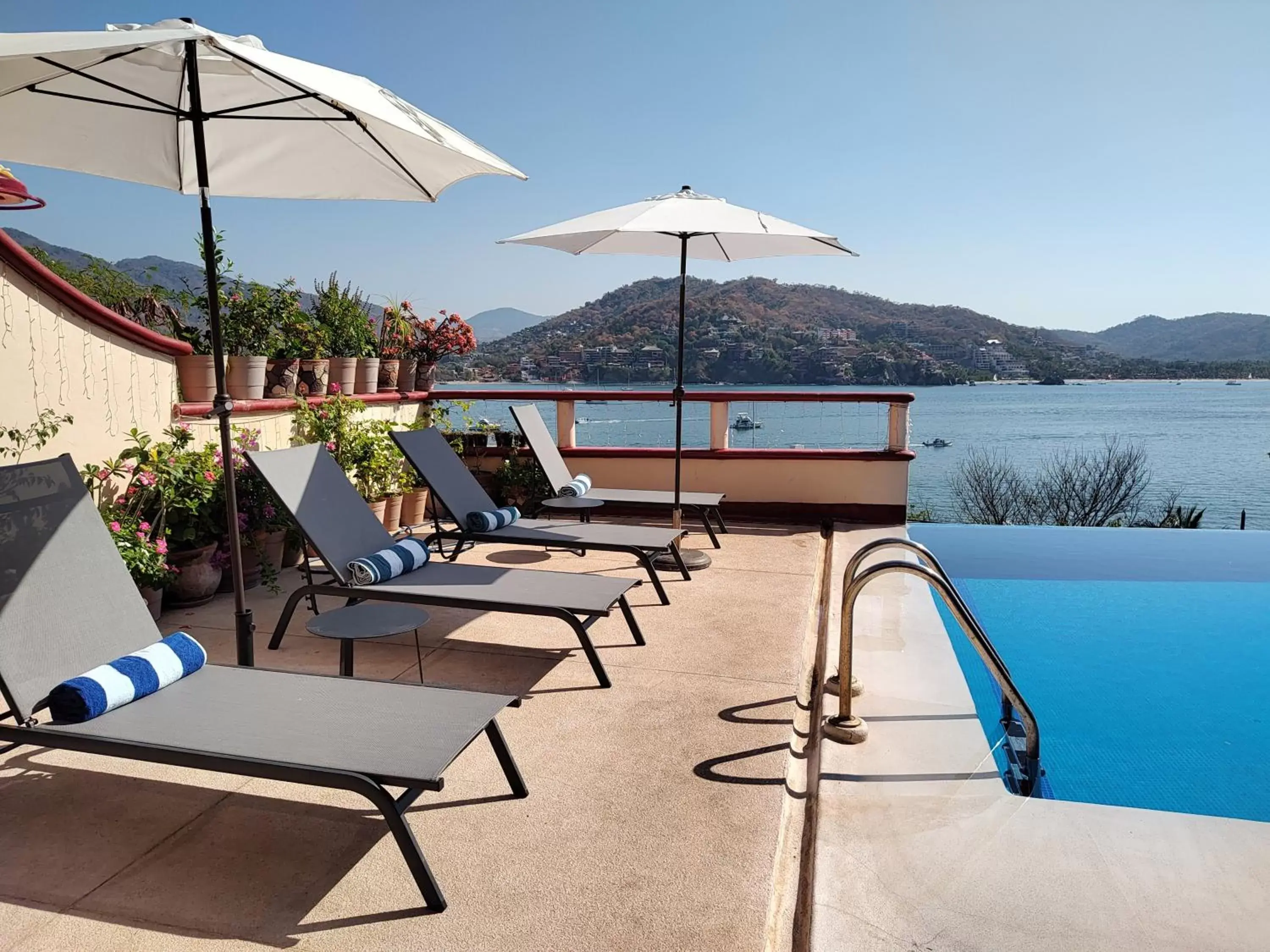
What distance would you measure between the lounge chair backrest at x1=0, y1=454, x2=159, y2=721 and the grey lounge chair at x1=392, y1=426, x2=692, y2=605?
90.4 inches

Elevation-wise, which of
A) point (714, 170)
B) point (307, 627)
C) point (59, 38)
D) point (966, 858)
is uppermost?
point (714, 170)

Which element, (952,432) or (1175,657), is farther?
(952,432)

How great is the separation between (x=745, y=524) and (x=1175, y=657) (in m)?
3.49

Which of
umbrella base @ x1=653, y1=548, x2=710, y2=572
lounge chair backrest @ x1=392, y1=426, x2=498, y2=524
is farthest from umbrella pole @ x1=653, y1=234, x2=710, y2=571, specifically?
lounge chair backrest @ x1=392, y1=426, x2=498, y2=524

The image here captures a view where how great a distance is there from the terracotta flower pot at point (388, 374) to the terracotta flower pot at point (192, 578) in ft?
9.68

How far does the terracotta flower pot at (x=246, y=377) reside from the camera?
5.69 metres

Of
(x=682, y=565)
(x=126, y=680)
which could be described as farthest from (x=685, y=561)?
(x=126, y=680)

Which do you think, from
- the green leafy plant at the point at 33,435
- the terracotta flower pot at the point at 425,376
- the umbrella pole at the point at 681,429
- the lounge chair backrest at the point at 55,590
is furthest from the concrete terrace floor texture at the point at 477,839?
the terracotta flower pot at the point at 425,376

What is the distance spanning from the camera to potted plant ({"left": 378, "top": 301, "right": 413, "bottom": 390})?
7.53 metres

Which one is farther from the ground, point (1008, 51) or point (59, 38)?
point (1008, 51)

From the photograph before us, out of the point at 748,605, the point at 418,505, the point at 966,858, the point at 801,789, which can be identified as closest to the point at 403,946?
the point at 801,789

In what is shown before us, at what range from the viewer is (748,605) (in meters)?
4.92

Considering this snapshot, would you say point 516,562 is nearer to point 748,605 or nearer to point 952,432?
point 748,605

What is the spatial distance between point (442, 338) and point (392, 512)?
6.87 ft
